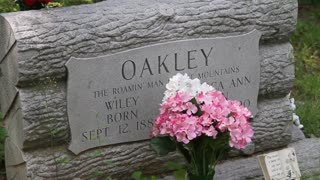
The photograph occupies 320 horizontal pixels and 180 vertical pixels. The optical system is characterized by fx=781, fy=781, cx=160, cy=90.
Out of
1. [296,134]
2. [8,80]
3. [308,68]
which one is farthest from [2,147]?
[308,68]

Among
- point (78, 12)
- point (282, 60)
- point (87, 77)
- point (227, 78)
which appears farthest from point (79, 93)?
point (282, 60)

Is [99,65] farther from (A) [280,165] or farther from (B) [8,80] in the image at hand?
(A) [280,165]

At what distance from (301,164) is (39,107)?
5.98ft

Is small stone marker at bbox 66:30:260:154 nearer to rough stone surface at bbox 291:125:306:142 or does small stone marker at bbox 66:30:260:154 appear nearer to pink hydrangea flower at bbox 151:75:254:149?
pink hydrangea flower at bbox 151:75:254:149

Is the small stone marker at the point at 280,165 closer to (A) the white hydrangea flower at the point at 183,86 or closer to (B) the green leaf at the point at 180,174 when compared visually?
(B) the green leaf at the point at 180,174

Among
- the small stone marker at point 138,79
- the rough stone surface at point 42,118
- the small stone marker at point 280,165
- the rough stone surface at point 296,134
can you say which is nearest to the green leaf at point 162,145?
the small stone marker at point 138,79

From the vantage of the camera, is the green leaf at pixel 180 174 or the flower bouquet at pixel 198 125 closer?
the flower bouquet at pixel 198 125

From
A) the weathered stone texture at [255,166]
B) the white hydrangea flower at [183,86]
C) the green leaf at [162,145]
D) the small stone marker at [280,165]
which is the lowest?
the weathered stone texture at [255,166]

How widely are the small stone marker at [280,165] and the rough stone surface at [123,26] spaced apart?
2.44ft

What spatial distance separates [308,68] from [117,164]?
10.3ft

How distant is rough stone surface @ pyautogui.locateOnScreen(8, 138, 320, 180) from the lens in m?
4.20

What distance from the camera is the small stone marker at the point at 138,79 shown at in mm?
4199

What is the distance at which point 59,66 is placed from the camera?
408 cm

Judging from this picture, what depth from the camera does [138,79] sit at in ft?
14.3
